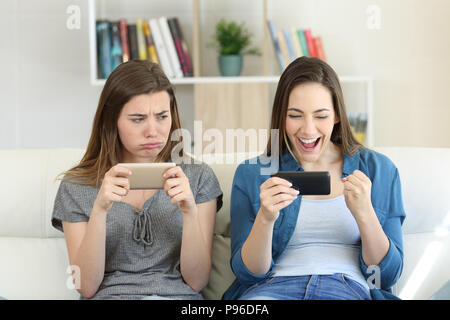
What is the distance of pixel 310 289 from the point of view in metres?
1.23

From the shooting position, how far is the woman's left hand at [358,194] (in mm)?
1230

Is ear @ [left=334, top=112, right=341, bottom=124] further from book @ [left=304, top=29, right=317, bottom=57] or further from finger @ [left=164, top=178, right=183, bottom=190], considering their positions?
book @ [left=304, top=29, right=317, bottom=57]

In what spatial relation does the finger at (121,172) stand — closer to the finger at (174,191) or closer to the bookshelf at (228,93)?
the finger at (174,191)

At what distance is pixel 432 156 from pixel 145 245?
87cm

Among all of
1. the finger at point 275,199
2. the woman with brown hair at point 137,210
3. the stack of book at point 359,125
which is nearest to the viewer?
the finger at point 275,199

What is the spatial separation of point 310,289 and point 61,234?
2.52ft

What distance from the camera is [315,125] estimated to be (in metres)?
1.37

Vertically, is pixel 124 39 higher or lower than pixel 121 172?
higher

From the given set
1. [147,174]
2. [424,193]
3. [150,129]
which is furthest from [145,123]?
[424,193]

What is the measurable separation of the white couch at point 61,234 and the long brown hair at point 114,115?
0.19m

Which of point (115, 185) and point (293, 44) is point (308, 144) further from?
point (293, 44)

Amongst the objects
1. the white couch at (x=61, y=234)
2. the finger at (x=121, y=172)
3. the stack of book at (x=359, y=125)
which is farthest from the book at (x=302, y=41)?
the finger at (x=121, y=172)

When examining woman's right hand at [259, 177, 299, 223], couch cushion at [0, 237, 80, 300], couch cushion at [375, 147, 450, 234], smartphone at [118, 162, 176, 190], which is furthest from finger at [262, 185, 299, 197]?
couch cushion at [0, 237, 80, 300]

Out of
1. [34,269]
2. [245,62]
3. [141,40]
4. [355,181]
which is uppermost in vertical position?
[141,40]
